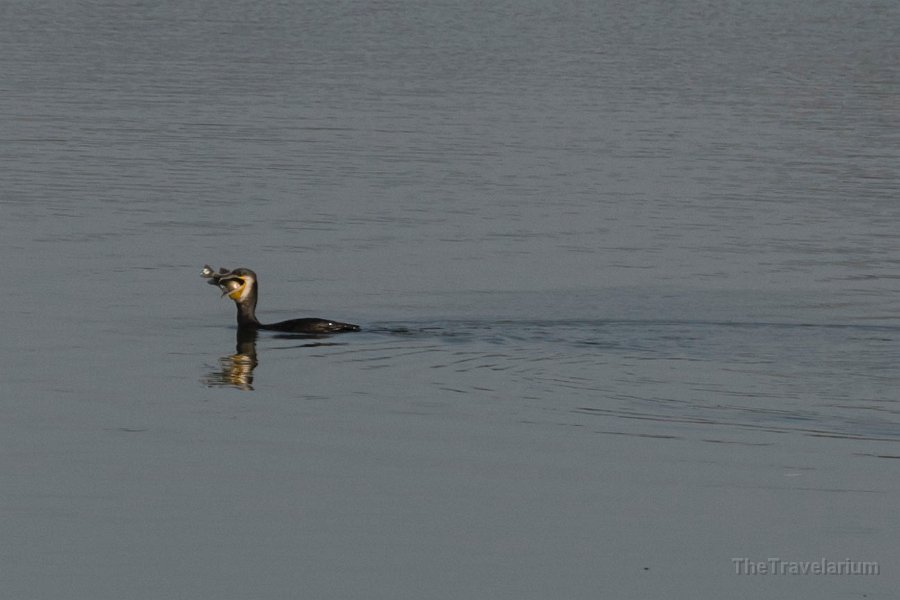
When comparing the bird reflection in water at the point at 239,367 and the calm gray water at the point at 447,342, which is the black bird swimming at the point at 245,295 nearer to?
the bird reflection in water at the point at 239,367

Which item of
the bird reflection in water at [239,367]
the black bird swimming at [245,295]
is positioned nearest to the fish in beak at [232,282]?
the black bird swimming at [245,295]

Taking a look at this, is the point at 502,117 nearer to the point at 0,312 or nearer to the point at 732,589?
the point at 0,312

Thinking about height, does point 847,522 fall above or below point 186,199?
below

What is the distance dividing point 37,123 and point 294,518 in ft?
79.0

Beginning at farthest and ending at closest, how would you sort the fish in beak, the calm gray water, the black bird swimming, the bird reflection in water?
1. the fish in beak
2. the black bird swimming
3. the bird reflection in water
4. the calm gray water

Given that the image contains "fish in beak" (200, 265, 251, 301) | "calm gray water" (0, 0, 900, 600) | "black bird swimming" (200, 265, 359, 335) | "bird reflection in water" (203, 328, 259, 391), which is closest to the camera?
"calm gray water" (0, 0, 900, 600)

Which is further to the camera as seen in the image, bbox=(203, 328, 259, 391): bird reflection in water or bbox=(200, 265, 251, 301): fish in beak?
bbox=(200, 265, 251, 301): fish in beak

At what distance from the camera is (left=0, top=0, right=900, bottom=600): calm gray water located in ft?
39.9

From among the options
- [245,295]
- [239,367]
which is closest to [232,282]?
[245,295]

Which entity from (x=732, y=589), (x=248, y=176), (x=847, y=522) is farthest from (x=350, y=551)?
(x=248, y=176)

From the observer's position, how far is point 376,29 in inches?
2441

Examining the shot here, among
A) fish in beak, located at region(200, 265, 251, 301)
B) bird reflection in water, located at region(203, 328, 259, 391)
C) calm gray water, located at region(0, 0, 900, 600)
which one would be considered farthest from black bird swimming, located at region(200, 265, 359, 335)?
calm gray water, located at region(0, 0, 900, 600)

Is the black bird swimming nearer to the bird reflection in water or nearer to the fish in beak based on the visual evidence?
the fish in beak

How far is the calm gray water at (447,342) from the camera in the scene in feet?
39.9
